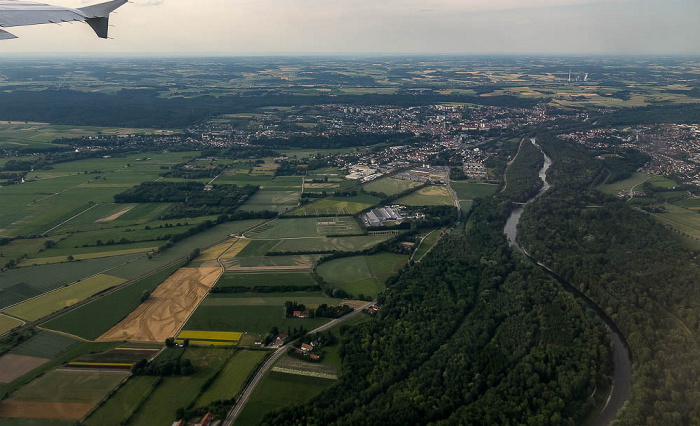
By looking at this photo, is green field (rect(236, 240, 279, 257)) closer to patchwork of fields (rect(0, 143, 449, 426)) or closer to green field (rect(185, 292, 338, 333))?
patchwork of fields (rect(0, 143, 449, 426))

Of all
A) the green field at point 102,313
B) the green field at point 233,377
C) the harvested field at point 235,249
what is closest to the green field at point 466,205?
the harvested field at point 235,249

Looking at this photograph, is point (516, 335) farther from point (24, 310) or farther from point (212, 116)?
point (212, 116)

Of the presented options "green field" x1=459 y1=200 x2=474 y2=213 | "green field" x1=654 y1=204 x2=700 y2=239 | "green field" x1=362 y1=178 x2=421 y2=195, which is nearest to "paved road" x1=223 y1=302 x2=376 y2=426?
"green field" x1=459 y1=200 x2=474 y2=213

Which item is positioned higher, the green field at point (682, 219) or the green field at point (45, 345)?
the green field at point (682, 219)

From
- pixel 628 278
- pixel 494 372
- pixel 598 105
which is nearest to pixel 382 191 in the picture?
pixel 628 278

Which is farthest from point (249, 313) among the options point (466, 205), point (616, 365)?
point (466, 205)

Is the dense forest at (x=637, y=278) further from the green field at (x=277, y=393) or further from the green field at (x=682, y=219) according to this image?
the green field at (x=277, y=393)
